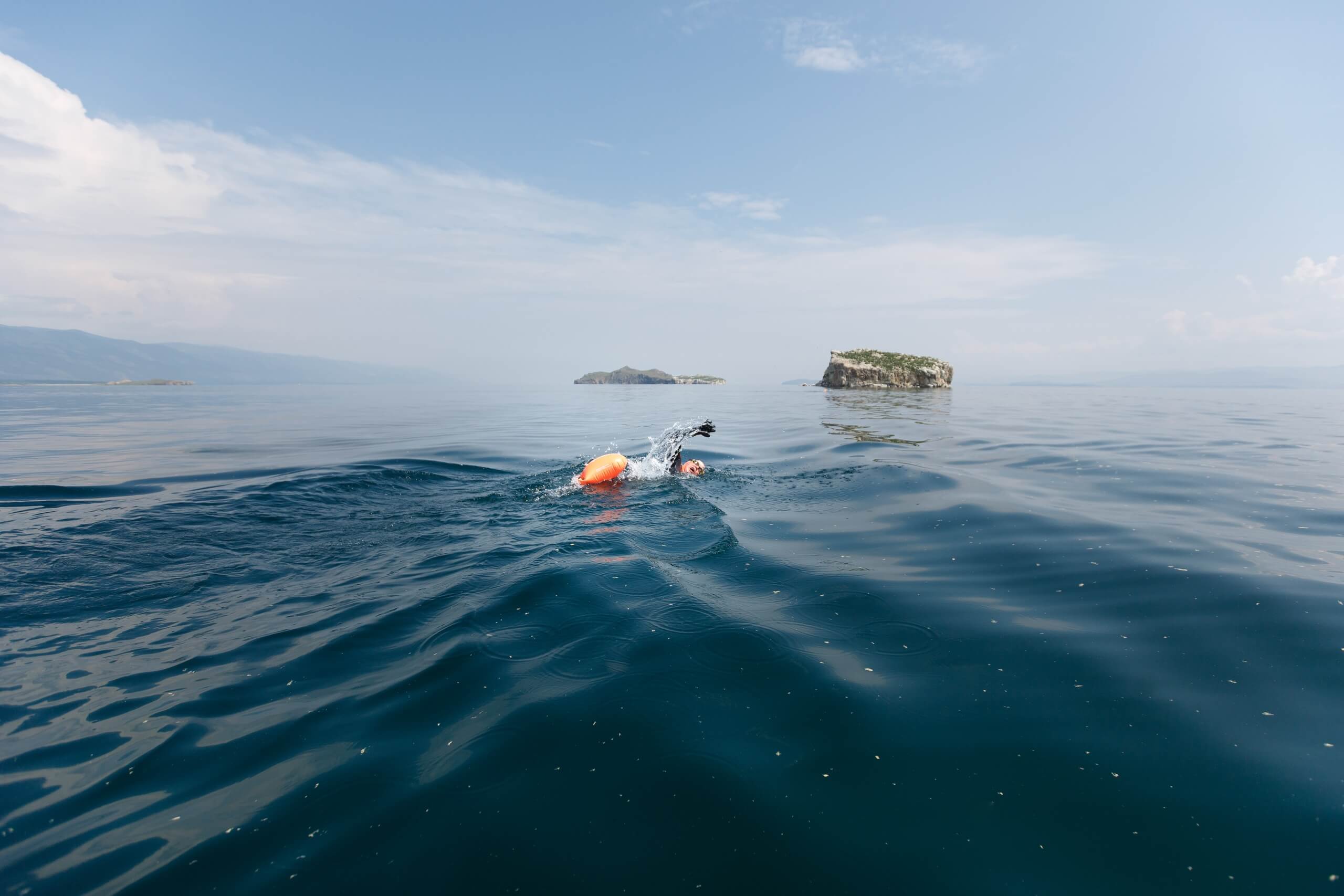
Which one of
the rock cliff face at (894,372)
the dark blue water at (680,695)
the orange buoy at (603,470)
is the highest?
the rock cliff face at (894,372)

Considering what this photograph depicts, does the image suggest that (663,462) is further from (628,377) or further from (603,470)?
(628,377)

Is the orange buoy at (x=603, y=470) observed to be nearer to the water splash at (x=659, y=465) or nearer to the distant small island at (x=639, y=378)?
the water splash at (x=659, y=465)

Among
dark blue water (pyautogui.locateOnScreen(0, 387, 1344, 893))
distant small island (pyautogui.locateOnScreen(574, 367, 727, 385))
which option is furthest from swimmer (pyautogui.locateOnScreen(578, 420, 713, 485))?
distant small island (pyautogui.locateOnScreen(574, 367, 727, 385))

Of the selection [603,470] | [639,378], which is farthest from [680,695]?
[639,378]

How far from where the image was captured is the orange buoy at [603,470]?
1291 centimetres

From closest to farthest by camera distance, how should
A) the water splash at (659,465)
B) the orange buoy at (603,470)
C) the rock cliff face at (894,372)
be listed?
the orange buoy at (603,470) → the water splash at (659,465) → the rock cliff face at (894,372)

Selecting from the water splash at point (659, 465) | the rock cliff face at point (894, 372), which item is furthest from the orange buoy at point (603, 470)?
the rock cliff face at point (894, 372)

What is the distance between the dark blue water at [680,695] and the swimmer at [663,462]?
8.39 ft

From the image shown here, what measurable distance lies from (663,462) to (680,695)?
427 inches

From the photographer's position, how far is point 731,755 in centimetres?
365

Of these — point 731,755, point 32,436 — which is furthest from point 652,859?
point 32,436

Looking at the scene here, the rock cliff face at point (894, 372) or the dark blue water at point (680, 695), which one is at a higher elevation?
the rock cliff face at point (894, 372)

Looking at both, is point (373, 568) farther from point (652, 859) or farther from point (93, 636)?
point (652, 859)

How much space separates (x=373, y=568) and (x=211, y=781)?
409 cm
